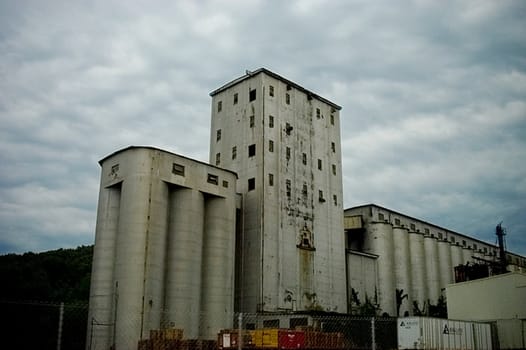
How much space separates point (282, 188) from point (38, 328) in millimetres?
24905

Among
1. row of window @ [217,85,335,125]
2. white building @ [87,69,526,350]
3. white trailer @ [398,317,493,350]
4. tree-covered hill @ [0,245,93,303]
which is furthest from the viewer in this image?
tree-covered hill @ [0,245,93,303]

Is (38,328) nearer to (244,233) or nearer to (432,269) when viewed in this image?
(244,233)

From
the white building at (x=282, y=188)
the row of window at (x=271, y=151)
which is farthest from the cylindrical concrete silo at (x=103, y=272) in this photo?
the row of window at (x=271, y=151)

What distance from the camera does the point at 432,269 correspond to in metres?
74.9

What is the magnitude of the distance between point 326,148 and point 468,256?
41.5m

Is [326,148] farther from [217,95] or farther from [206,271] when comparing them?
[206,271]

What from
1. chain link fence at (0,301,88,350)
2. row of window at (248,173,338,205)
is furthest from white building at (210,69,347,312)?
chain link fence at (0,301,88,350)

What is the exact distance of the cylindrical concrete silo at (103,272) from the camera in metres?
38.4

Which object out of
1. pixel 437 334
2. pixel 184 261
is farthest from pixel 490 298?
pixel 184 261

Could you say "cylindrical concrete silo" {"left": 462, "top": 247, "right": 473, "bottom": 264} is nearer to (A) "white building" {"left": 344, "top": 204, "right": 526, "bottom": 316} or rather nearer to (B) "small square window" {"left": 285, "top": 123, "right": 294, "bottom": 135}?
(A) "white building" {"left": 344, "top": 204, "right": 526, "bottom": 316}

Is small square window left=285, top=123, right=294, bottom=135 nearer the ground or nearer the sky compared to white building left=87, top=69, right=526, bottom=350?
nearer the sky

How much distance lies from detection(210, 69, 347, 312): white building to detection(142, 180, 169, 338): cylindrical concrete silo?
34.7ft

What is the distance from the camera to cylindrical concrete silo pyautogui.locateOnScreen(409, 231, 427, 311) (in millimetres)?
70188

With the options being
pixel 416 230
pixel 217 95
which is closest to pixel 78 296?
pixel 217 95
